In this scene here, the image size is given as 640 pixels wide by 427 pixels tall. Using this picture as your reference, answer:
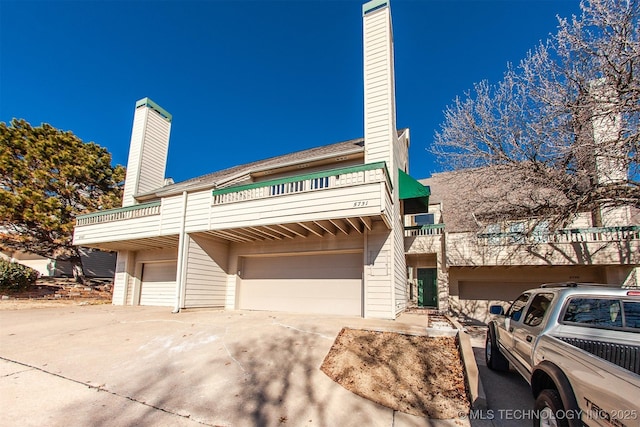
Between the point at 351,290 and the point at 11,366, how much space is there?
8.15m

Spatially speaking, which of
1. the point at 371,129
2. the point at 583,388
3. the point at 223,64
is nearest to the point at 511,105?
the point at 371,129

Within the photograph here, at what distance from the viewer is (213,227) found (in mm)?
10516

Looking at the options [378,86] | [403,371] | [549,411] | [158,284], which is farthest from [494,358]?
[158,284]

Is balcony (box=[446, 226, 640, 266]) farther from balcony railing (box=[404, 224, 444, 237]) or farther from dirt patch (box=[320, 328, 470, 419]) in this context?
dirt patch (box=[320, 328, 470, 419])

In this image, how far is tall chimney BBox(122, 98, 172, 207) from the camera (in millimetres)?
15362

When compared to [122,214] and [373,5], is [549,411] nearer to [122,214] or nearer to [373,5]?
[373,5]

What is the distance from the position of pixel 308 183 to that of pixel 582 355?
752 centimetres

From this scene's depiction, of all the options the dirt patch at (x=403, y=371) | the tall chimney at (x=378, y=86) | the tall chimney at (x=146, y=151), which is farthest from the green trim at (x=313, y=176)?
the tall chimney at (x=146, y=151)

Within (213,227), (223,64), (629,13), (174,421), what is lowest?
(174,421)

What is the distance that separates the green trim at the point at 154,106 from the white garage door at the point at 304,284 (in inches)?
413

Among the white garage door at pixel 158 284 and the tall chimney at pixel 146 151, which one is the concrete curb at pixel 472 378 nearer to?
the white garage door at pixel 158 284

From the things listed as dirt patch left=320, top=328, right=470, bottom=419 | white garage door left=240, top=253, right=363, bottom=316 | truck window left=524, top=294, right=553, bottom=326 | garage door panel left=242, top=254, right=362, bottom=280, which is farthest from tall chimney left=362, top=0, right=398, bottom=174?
truck window left=524, top=294, right=553, bottom=326

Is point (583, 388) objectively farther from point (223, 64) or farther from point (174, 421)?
point (223, 64)

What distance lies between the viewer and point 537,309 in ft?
13.2
